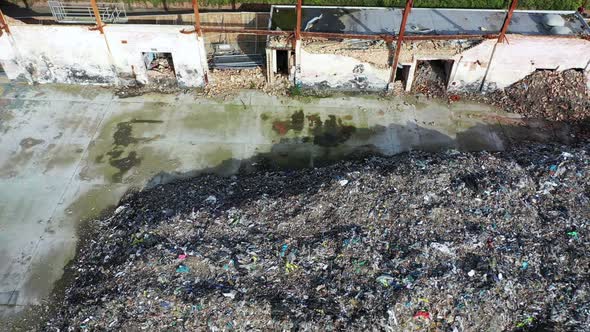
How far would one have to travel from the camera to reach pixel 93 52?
557 inches

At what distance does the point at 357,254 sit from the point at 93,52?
10.8m

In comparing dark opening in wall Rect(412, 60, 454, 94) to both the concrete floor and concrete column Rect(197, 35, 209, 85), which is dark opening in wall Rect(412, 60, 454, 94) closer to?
the concrete floor

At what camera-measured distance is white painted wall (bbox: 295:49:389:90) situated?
1416 centimetres

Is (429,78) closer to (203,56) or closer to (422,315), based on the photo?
(203,56)

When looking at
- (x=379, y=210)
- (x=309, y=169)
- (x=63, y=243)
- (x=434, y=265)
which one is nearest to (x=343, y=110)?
(x=309, y=169)

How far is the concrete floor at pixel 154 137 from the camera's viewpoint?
11.3 metres

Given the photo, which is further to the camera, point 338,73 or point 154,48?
point 338,73

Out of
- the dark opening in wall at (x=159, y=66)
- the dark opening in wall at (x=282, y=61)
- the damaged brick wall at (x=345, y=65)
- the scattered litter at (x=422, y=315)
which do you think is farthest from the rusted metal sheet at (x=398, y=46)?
the scattered litter at (x=422, y=315)

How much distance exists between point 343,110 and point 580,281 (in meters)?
8.01

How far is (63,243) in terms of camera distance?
34.5 feet

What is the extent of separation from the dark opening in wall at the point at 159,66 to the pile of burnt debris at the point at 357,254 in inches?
209

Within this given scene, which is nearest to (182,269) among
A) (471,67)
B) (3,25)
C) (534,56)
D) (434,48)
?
(434,48)

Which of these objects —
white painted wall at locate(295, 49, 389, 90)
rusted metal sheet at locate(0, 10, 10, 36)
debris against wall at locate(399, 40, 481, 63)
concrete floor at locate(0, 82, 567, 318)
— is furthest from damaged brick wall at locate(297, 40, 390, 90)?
rusted metal sheet at locate(0, 10, 10, 36)

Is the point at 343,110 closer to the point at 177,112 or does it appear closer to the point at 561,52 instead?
the point at 177,112
